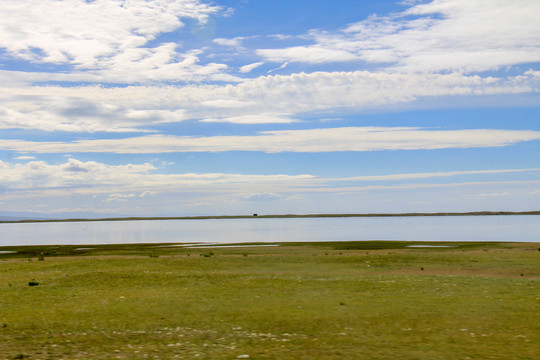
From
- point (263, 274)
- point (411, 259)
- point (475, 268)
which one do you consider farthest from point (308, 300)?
point (411, 259)

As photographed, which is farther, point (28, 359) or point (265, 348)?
point (265, 348)

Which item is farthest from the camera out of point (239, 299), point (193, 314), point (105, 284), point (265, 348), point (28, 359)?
point (105, 284)

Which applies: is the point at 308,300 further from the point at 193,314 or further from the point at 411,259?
the point at 411,259

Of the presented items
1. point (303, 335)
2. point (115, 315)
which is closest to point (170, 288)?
point (115, 315)

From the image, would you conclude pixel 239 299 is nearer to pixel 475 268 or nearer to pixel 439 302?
pixel 439 302

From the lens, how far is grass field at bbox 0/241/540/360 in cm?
1714

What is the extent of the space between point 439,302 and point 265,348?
12.7 metres

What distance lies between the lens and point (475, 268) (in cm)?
4600

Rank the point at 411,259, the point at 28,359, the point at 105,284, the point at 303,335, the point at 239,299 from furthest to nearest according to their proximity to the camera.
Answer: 1. the point at 411,259
2. the point at 105,284
3. the point at 239,299
4. the point at 303,335
5. the point at 28,359

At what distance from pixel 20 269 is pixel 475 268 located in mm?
42904

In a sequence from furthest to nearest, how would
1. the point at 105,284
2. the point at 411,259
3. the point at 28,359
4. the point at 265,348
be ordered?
the point at 411,259 < the point at 105,284 < the point at 265,348 < the point at 28,359

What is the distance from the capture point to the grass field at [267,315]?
17141 mm

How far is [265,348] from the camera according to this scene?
17344mm

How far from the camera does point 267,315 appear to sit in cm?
2345
